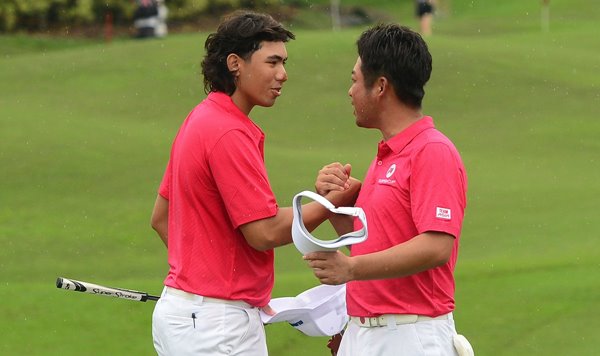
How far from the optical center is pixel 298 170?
17.7 m

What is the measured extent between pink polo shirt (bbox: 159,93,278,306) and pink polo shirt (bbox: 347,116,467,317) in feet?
1.65

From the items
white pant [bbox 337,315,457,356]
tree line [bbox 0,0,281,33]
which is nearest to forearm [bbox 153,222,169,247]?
white pant [bbox 337,315,457,356]

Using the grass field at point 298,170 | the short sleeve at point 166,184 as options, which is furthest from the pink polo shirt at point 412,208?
the grass field at point 298,170

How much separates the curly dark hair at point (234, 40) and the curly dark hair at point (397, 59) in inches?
24.8

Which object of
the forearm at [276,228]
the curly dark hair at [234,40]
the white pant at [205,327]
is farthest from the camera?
the curly dark hair at [234,40]

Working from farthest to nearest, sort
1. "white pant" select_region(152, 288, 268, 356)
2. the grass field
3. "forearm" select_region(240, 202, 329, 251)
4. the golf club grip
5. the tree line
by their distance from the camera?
the tree line
the grass field
the golf club grip
"white pant" select_region(152, 288, 268, 356)
"forearm" select_region(240, 202, 329, 251)

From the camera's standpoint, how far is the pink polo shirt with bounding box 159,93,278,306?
19.2ft

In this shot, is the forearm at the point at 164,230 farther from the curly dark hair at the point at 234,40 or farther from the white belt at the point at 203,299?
the curly dark hair at the point at 234,40

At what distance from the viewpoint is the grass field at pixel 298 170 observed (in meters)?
11.5

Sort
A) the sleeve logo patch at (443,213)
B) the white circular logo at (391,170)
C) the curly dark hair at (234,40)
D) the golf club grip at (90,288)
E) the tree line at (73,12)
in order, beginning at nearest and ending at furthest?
the sleeve logo patch at (443,213)
the white circular logo at (391,170)
the curly dark hair at (234,40)
the golf club grip at (90,288)
the tree line at (73,12)

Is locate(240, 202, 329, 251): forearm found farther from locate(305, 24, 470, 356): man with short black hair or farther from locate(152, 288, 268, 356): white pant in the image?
locate(152, 288, 268, 356): white pant

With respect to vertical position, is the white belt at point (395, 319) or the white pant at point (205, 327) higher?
the white belt at point (395, 319)

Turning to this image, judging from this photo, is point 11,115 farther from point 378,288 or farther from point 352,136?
point 378,288

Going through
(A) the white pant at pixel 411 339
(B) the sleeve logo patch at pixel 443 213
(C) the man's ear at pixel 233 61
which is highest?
(C) the man's ear at pixel 233 61
